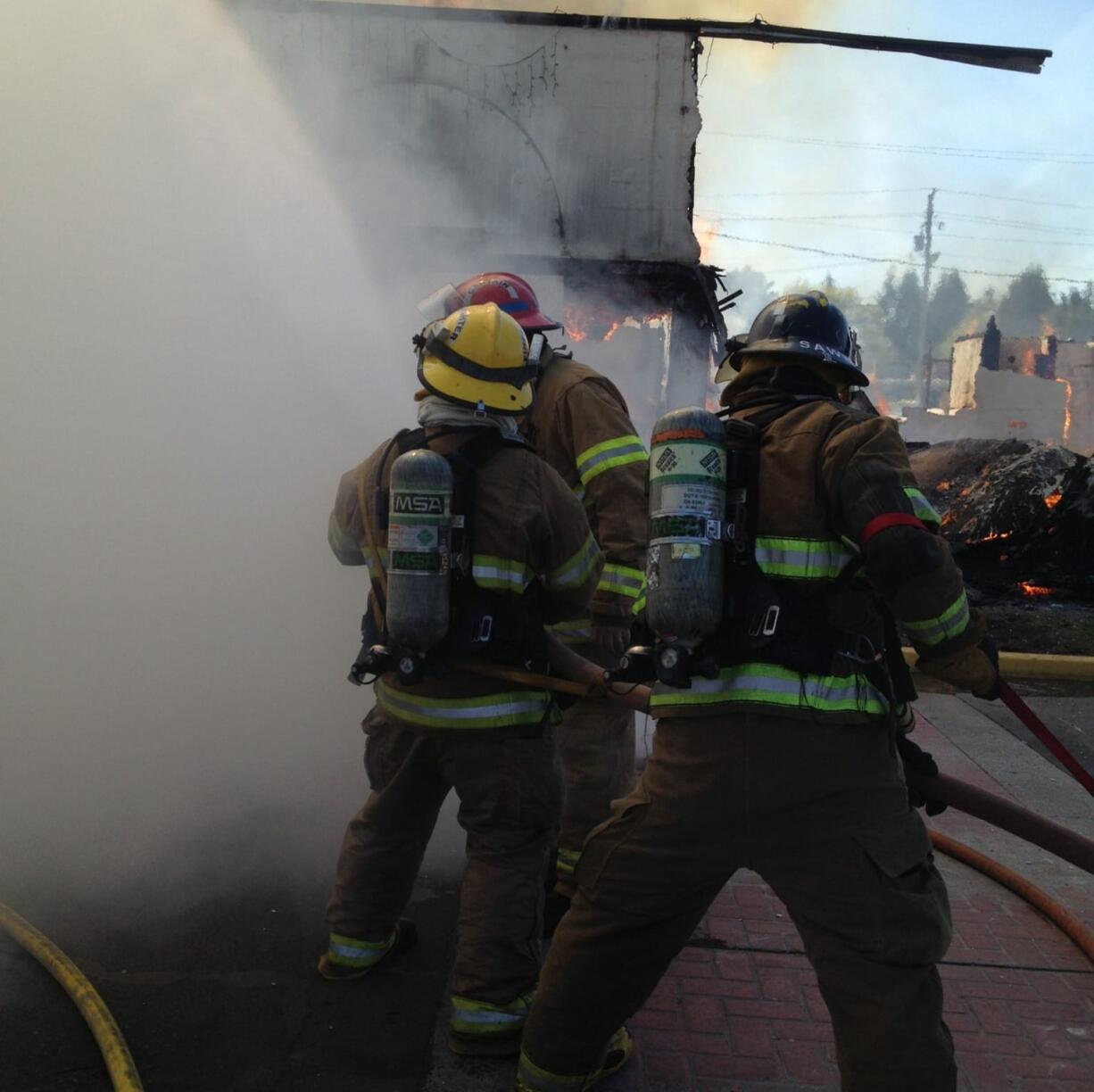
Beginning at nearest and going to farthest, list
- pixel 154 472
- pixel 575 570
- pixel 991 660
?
pixel 991 660 < pixel 575 570 < pixel 154 472

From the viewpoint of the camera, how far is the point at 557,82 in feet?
29.9

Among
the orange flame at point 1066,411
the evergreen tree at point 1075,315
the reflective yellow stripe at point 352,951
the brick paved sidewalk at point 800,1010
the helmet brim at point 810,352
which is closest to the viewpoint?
the helmet brim at point 810,352

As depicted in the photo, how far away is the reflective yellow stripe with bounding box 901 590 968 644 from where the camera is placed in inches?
79.7

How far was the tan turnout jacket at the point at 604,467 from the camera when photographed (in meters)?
3.27

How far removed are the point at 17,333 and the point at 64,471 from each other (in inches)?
21.7

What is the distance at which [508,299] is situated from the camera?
3430mm

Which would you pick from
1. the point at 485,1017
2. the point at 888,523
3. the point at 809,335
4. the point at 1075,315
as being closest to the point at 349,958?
the point at 485,1017

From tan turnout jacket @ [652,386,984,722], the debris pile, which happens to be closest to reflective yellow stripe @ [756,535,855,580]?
tan turnout jacket @ [652,386,984,722]

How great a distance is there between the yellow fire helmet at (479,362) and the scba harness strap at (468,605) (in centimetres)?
8

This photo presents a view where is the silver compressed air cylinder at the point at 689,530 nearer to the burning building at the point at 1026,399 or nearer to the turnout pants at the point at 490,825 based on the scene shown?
the turnout pants at the point at 490,825

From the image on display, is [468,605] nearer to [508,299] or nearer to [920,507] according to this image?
[920,507]

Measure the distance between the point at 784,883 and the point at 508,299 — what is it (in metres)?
2.09

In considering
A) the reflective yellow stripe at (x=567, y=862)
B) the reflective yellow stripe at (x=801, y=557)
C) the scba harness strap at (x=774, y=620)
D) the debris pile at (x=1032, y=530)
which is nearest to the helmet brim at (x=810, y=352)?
the scba harness strap at (x=774, y=620)

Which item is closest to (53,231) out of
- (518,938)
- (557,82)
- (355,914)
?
(355,914)
